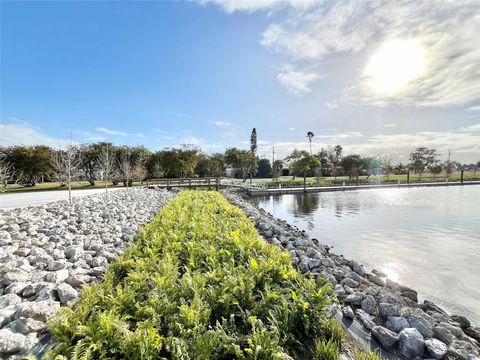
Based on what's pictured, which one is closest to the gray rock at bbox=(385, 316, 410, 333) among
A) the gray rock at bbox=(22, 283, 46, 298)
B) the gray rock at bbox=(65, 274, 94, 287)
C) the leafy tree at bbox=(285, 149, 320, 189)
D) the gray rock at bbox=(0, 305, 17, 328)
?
the gray rock at bbox=(65, 274, 94, 287)

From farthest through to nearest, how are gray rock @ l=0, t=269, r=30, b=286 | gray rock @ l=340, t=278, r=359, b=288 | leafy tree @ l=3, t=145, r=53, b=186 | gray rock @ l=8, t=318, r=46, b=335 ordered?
leafy tree @ l=3, t=145, r=53, b=186, gray rock @ l=340, t=278, r=359, b=288, gray rock @ l=0, t=269, r=30, b=286, gray rock @ l=8, t=318, r=46, b=335

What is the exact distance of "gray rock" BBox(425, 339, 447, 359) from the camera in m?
2.67

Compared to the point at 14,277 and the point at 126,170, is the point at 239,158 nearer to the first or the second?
the point at 126,170

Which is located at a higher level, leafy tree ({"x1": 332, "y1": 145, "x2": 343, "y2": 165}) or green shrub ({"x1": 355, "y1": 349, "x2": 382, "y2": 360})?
leafy tree ({"x1": 332, "y1": 145, "x2": 343, "y2": 165})

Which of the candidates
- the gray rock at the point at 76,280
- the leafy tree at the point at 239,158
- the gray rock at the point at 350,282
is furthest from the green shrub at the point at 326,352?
the leafy tree at the point at 239,158

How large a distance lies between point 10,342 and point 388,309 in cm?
459

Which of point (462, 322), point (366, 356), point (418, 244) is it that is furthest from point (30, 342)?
point (418, 244)

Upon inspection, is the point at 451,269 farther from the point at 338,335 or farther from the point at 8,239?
the point at 8,239

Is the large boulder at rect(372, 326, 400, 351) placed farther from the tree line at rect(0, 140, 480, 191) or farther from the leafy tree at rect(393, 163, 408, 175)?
the leafy tree at rect(393, 163, 408, 175)

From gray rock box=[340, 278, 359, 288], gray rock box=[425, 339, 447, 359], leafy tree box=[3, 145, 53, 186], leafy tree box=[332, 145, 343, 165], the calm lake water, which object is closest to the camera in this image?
gray rock box=[425, 339, 447, 359]

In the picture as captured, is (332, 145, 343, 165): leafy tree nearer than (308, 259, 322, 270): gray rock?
No

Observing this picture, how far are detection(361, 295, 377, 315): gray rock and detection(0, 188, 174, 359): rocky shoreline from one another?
13.6 feet

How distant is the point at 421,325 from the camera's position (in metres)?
3.17

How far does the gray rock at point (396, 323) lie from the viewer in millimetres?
3144
